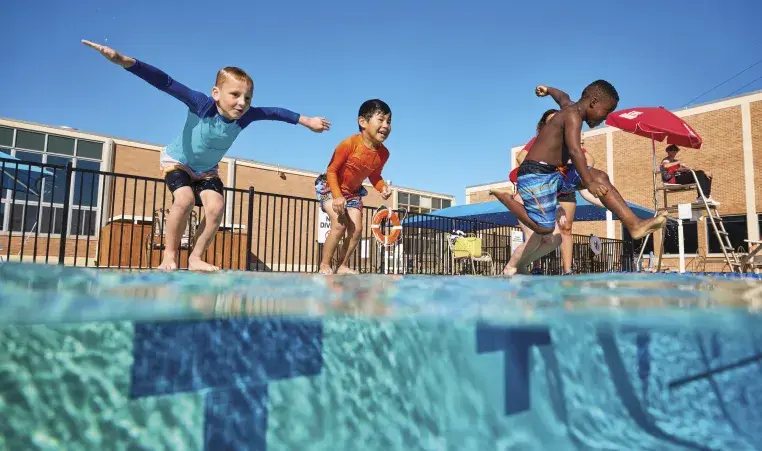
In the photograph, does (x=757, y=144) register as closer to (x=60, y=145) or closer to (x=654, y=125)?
(x=654, y=125)

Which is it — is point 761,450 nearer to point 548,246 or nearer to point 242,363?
point 548,246

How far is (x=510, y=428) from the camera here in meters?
4.01

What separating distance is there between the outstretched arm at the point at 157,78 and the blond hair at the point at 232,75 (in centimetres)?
18

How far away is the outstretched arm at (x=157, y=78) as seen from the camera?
3436mm

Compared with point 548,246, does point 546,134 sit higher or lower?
higher

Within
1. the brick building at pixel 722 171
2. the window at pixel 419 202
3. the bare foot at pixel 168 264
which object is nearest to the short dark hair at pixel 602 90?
the bare foot at pixel 168 264

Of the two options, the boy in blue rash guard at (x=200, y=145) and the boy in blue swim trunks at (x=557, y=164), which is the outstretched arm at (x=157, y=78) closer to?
the boy in blue rash guard at (x=200, y=145)

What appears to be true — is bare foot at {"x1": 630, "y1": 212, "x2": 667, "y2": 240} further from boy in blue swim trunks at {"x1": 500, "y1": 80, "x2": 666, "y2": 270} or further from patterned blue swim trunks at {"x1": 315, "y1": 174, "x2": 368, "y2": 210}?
patterned blue swim trunks at {"x1": 315, "y1": 174, "x2": 368, "y2": 210}

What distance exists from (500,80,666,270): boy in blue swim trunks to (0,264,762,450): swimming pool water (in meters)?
0.66

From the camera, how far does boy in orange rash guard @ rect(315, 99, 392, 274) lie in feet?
14.9

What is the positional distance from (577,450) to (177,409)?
2.97 metres

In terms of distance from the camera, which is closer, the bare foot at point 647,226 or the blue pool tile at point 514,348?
the bare foot at point 647,226

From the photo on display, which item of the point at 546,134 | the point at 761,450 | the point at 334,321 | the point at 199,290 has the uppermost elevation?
the point at 546,134

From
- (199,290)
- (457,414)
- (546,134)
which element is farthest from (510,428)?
(199,290)
